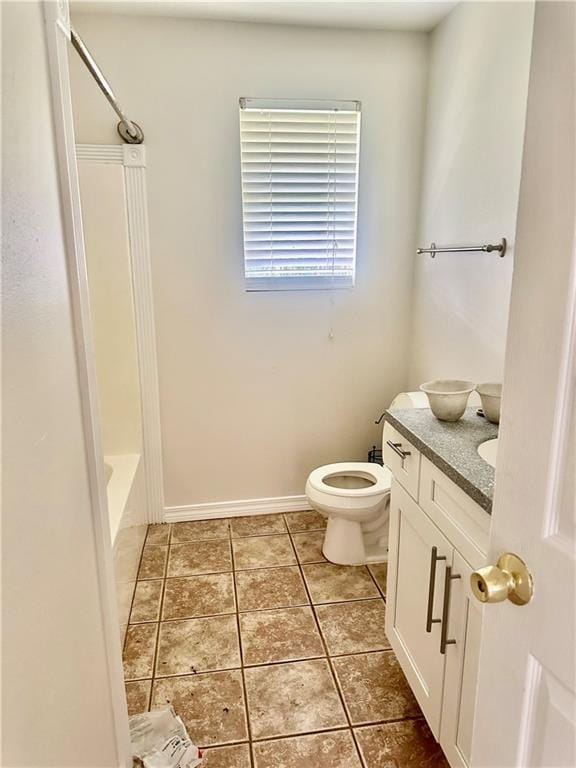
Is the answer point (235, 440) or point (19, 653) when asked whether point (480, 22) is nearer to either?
point (235, 440)

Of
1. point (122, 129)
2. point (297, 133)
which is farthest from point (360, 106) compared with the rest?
point (122, 129)

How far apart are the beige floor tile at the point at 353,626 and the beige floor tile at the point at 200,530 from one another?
0.78 meters

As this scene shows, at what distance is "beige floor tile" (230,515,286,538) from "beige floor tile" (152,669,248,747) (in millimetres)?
947

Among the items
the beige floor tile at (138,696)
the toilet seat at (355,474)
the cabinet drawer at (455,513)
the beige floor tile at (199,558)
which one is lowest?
the beige floor tile at (138,696)

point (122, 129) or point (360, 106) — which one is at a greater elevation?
point (360, 106)

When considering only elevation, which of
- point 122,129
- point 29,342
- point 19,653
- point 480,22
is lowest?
point 19,653

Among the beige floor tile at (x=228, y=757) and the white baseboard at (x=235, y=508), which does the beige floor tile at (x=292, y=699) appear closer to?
the beige floor tile at (x=228, y=757)

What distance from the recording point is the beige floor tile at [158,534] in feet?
8.69

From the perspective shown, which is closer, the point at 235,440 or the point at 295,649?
the point at 295,649

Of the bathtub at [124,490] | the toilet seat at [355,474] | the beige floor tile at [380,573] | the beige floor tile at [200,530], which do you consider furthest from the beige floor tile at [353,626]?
the bathtub at [124,490]

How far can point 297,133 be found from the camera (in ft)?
8.18

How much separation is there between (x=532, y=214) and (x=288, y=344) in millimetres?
2146

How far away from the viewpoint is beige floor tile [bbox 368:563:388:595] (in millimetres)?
2277

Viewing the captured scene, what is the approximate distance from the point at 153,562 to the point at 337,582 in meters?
0.89
